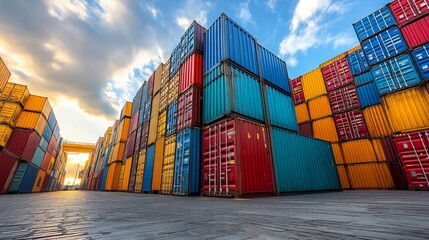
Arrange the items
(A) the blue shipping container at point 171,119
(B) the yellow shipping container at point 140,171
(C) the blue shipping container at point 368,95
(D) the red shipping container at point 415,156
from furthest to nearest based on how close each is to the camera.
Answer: (B) the yellow shipping container at point 140,171 < (C) the blue shipping container at point 368,95 < (A) the blue shipping container at point 171,119 < (D) the red shipping container at point 415,156

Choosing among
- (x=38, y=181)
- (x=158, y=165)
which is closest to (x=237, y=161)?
(x=158, y=165)

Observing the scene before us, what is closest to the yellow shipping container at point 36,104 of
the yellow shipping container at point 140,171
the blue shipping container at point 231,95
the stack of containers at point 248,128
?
the yellow shipping container at point 140,171

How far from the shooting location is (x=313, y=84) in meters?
17.9

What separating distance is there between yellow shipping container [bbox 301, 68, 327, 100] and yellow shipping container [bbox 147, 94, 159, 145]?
1533cm

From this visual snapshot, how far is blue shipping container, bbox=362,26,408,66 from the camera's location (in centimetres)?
1093

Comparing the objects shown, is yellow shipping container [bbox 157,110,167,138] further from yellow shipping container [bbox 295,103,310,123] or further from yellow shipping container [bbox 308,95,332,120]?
yellow shipping container [bbox 308,95,332,120]

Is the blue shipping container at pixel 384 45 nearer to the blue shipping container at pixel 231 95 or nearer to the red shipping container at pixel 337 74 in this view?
the red shipping container at pixel 337 74

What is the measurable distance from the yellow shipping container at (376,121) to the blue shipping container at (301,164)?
12.9ft

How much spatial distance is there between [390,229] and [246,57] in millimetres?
11273

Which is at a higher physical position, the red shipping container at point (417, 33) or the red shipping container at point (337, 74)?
the red shipping container at point (337, 74)

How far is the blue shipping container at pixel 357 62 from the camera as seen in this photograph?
1463 centimetres

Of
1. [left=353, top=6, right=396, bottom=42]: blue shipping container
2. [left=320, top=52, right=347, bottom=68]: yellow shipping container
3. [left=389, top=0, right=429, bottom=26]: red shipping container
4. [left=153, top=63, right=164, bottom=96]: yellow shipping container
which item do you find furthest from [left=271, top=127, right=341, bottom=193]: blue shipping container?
[left=153, top=63, right=164, bottom=96]: yellow shipping container

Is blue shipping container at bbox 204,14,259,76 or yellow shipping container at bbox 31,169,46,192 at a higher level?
blue shipping container at bbox 204,14,259,76

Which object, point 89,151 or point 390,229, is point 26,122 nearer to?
point 390,229
